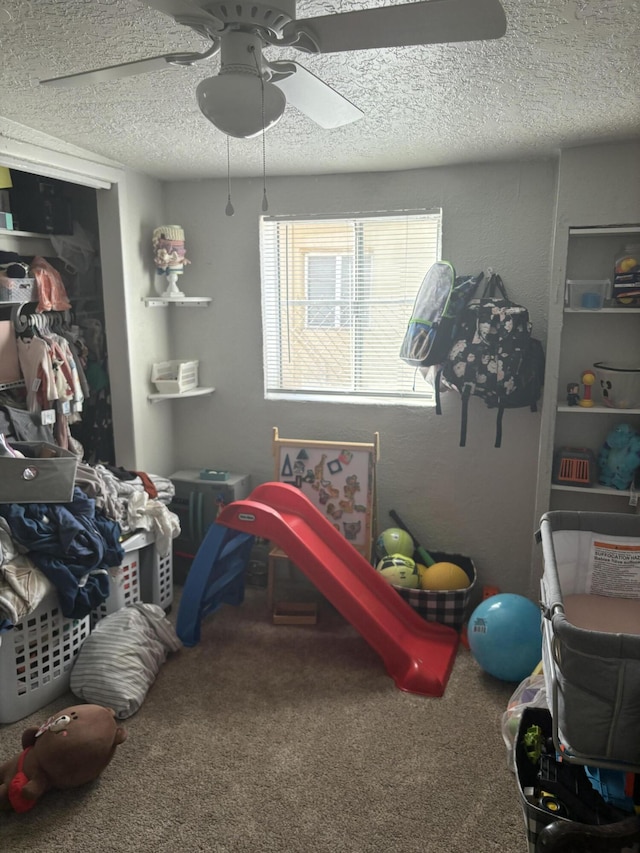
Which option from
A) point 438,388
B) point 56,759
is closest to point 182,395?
point 438,388

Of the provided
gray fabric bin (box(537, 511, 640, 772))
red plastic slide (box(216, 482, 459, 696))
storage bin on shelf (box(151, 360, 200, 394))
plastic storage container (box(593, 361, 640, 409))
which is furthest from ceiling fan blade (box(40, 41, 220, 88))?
plastic storage container (box(593, 361, 640, 409))

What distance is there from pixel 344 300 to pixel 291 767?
2.29m

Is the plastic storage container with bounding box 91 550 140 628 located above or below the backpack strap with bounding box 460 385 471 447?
below

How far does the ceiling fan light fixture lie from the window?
1.90 meters

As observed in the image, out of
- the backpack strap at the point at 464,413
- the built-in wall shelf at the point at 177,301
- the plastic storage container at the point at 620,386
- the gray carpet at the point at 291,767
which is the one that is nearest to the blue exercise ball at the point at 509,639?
the gray carpet at the point at 291,767

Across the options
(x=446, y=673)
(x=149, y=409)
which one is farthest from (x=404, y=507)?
(x=149, y=409)

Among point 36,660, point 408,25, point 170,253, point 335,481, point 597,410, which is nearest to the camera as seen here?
point 408,25

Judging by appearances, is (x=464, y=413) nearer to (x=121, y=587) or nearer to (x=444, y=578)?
(x=444, y=578)

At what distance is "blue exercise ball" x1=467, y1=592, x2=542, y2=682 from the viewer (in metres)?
2.58

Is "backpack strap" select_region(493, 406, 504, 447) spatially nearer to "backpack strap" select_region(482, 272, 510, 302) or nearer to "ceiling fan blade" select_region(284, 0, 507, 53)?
"backpack strap" select_region(482, 272, 510, 302)

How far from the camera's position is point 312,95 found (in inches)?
66.4

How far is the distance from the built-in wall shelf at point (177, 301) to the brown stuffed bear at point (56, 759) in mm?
2108

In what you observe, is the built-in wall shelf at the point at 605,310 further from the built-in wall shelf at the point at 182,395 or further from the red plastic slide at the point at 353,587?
the built-in wall shelf at the point at 182,395

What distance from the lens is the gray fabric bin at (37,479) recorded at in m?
2.42
